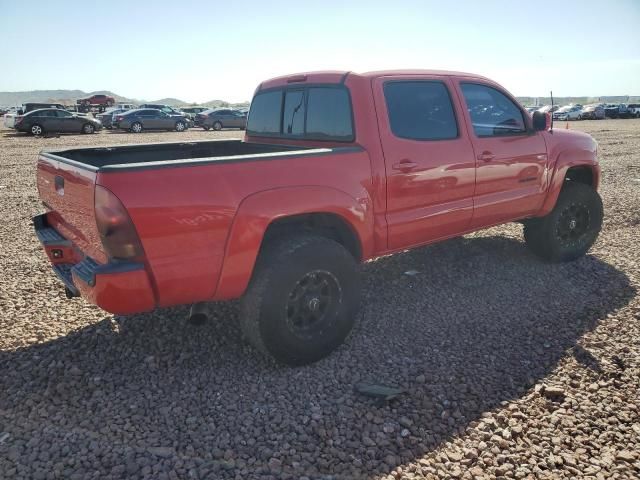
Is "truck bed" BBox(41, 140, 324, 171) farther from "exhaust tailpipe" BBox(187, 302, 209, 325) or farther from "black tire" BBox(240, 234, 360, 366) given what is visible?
"exhaust tailpipe" BBox(187, 302, 209, 325)

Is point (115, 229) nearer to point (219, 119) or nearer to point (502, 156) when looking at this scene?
point (502, 156)

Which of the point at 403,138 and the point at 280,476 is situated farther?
the point at 403,138

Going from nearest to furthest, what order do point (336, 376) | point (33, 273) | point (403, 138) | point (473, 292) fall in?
1. point (336, 376)
2. point (403, 138)
3. point (473, 292)
4. point (33, 273)

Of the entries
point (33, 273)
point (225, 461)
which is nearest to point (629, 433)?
point (225, 461)

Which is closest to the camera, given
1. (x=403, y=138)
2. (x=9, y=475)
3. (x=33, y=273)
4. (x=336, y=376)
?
(x=9, y=475)

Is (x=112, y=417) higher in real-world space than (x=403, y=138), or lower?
lower

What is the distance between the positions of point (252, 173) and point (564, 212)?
12.4 ft

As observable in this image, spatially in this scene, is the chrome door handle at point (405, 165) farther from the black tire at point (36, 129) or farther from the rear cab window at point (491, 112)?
the black tire at point (36, 129)

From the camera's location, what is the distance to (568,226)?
203 inches

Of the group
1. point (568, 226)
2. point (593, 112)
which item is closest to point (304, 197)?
point (568, 226)

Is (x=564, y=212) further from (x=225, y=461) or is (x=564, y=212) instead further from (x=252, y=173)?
(x=225, y=461)

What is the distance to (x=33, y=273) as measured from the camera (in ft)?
16.0

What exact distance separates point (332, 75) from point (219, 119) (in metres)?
27.5

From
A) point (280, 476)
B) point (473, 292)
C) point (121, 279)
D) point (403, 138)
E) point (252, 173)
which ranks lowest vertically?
point (280, 476)
